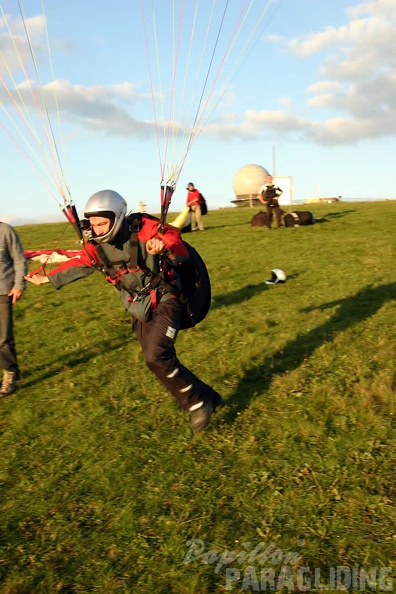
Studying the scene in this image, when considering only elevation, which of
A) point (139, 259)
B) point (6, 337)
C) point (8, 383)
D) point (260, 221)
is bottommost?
point (260, 221)

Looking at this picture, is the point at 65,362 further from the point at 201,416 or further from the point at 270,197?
the point at 270,197

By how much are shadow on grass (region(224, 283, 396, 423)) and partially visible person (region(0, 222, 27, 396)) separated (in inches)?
134

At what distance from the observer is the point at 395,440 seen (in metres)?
5.69

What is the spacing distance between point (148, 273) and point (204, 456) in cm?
207

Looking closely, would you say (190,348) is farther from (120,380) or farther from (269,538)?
(269,538)

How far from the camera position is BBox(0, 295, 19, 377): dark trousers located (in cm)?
790

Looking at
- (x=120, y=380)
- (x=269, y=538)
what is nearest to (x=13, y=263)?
(x=120, y=380)

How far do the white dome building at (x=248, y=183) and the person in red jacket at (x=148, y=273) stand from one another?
4933 centimetres

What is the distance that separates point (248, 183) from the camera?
183ft

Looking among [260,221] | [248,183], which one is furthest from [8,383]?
[248,183]

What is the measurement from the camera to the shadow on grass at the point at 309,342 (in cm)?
729

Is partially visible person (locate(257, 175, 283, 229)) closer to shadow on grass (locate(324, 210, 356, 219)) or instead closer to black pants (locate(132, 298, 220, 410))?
shadow on grass (locate(324, 210, 356, 219))

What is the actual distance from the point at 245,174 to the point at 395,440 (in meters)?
52.9

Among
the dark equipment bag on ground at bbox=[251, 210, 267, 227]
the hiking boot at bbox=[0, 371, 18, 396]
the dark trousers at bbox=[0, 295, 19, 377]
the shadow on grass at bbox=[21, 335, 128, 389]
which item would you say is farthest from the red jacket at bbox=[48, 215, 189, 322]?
the dark equipment bag on ground at bbox=[251, 210, 267, 227]
